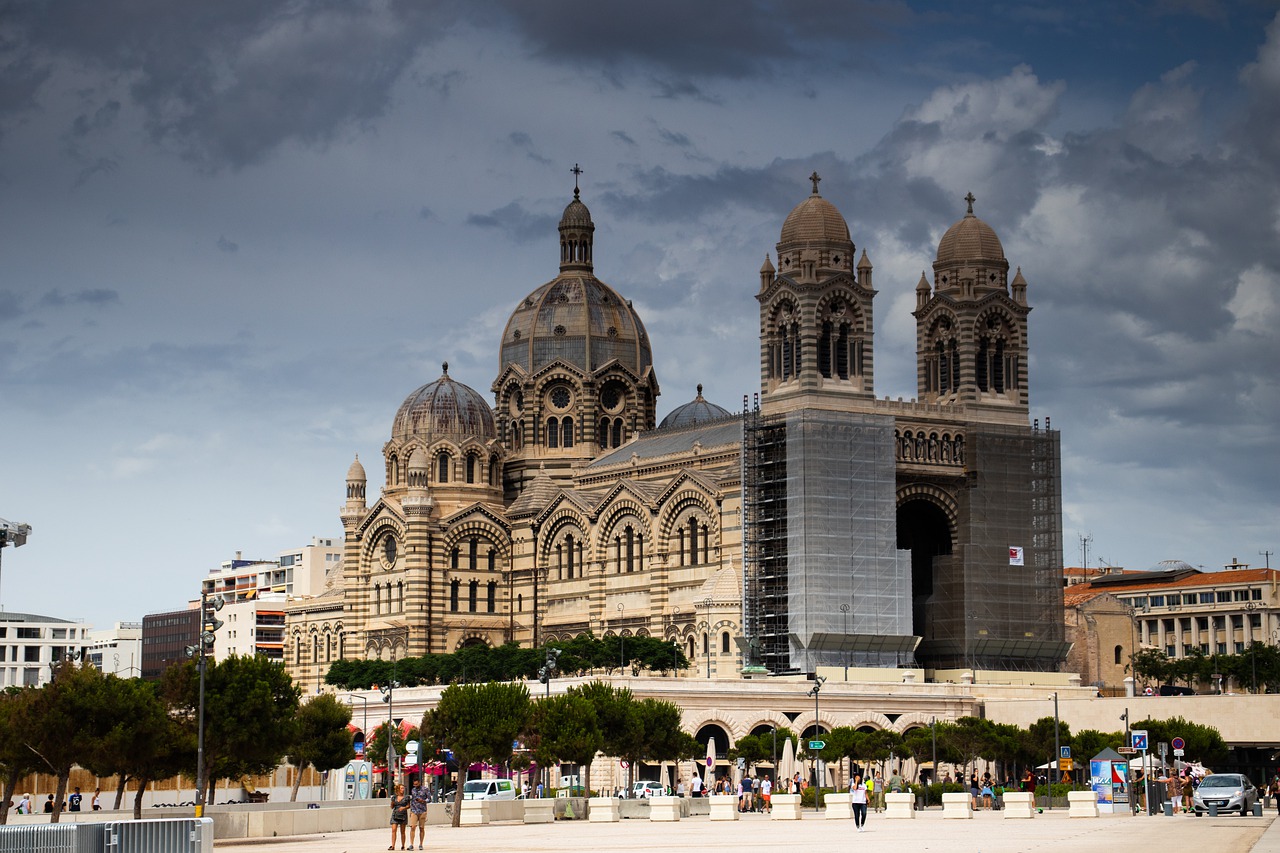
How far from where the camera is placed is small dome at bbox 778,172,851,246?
98.0 meters

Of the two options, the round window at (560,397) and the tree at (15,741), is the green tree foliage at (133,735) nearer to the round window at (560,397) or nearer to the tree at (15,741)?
the tree at (15,741)

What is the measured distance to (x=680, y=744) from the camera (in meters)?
77.4

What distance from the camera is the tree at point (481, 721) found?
68.7m

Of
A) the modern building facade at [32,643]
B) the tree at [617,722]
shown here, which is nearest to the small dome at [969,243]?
the tree at [617,722]

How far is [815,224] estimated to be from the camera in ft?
322

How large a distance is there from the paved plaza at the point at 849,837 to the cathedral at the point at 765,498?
36269 mm

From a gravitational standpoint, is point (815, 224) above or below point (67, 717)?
above

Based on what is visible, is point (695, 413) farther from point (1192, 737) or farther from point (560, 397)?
point (1192, 737)

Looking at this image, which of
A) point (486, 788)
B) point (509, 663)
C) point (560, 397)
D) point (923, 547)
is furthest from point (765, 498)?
point (486, 788)

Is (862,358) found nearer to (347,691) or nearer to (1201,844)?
(347,691)

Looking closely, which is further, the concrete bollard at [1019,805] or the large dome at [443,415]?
the large dome at [443,415]

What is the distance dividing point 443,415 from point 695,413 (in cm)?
1458

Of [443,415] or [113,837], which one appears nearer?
[113,837]

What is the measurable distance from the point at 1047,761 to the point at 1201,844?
45.0 meters
